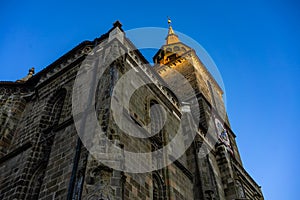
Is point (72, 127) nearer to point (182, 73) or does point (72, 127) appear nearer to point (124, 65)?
point (124, 65)

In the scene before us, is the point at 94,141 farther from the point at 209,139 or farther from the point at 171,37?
the point at 171,37

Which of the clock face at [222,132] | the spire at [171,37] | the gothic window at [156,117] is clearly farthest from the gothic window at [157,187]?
the spire at [171,37]

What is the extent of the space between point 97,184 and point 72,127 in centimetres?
299

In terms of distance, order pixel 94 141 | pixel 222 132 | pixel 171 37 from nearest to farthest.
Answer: pixel 94 141 → pixel 222 132 → pixel 171 37

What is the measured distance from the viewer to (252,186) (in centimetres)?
1881

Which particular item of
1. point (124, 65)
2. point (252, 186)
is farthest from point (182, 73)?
point (124, 65)

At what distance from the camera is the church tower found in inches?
472

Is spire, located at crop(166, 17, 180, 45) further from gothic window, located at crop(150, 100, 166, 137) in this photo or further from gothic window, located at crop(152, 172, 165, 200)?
gothic window, located at crop(152, 172, 165, 200)

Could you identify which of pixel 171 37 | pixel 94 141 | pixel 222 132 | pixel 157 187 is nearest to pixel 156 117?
pixel 157 187

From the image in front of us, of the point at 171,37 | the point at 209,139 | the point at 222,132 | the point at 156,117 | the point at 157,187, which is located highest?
the point at 171,37

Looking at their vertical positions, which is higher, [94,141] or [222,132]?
[222,132]

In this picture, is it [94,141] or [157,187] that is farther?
[157,187]

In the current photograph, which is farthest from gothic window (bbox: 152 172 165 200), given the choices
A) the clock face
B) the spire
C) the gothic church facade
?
the spire

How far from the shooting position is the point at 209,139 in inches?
610
